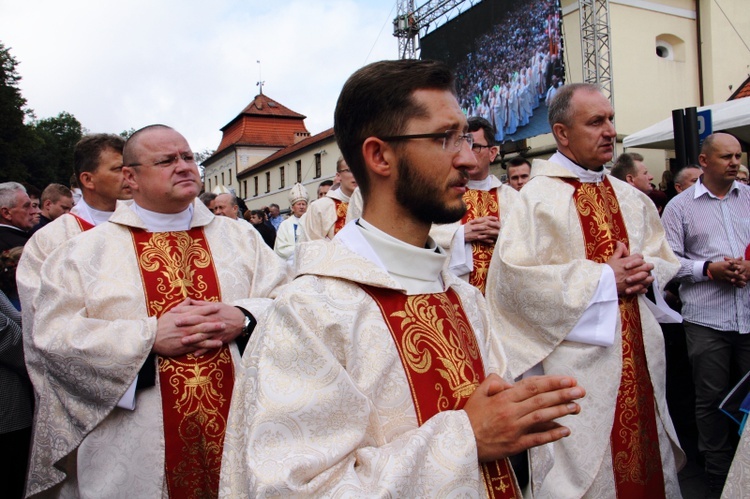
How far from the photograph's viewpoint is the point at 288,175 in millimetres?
40312

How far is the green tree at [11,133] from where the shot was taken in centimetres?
3014

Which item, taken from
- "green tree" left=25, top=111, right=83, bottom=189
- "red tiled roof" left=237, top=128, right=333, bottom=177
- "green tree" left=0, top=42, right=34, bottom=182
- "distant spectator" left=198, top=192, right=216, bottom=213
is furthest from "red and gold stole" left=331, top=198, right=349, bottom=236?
"green tree" left=25, top=111, right=83, bottom=189

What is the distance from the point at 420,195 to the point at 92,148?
8.63ft

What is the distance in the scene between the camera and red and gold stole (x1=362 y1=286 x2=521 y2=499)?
5.49ft

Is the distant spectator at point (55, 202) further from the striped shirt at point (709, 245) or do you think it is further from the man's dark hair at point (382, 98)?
the striped shirt at point (709, 245)

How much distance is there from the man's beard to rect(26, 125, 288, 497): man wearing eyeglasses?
1.19 m

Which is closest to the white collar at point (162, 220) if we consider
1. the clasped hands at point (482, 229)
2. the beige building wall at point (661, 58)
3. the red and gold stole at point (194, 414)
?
the red and gold stole at point (194, 414)

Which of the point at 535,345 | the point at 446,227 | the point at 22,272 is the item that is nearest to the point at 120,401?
the point at 22,272

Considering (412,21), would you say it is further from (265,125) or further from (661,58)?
(265,125)

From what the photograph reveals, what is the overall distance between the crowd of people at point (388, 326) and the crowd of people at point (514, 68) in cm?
1406

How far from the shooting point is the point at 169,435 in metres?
2.63

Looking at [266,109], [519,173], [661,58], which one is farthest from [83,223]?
[266,109]

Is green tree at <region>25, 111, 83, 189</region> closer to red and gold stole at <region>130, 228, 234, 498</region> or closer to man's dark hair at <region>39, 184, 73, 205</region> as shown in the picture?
man's dark hair at <region>39, 184, 73, 205</region>

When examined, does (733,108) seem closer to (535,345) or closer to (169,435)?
(535,345)
